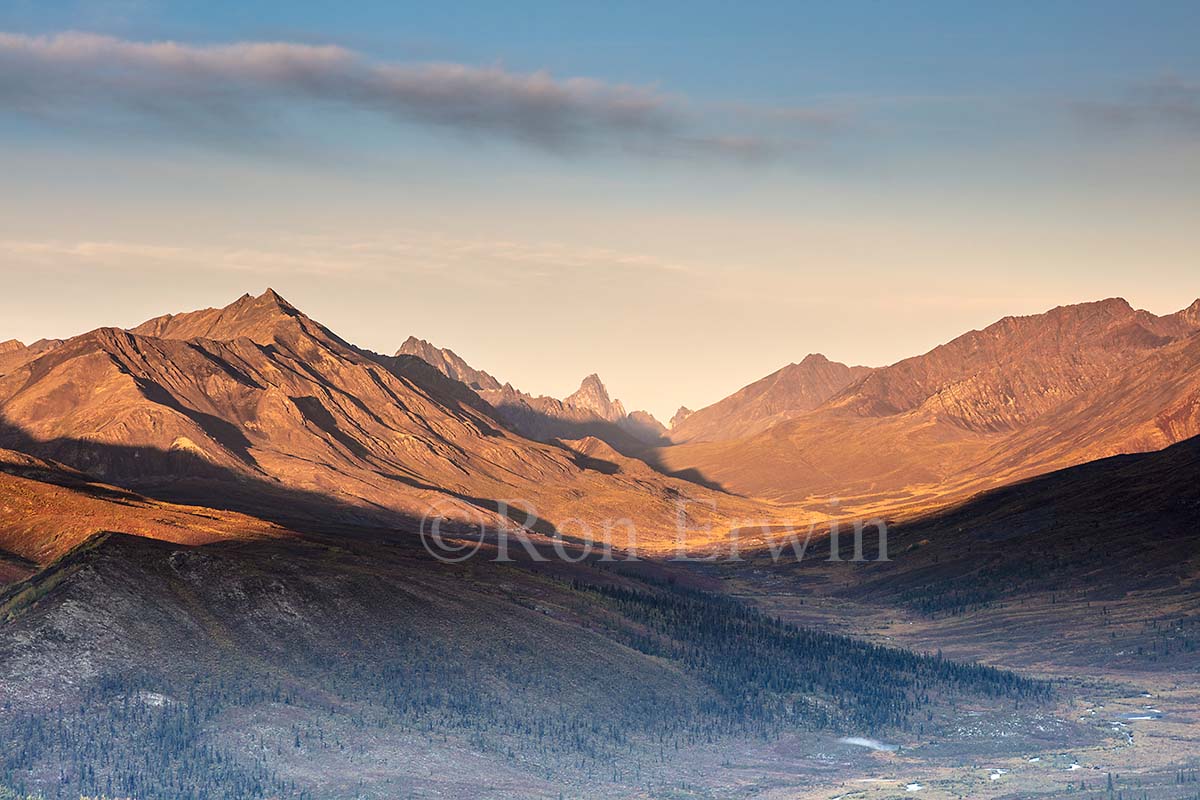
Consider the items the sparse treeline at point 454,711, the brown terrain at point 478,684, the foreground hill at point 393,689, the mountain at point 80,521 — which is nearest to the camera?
the sparse treeline at point 454,711

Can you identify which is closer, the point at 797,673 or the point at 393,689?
the point at 393,689

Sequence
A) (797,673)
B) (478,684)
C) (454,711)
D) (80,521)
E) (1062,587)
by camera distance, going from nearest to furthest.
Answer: (454,711), (478,684), (797,673), (80,521), (1062,587)

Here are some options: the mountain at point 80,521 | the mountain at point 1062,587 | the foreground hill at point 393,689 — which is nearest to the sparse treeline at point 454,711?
the foreground hill at point 393,689

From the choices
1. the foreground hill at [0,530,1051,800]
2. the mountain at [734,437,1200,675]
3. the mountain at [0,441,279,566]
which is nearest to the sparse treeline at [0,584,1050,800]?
the foreground hill at [0,530,1051,800]

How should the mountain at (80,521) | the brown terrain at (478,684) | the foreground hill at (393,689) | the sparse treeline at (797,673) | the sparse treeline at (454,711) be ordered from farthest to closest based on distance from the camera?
the mountain at (80,521)
the sparse treeline at (797,673)
the brown terrain at (478,684)
the foreground hill at (393,689)
the sparse treeline at (454,711)

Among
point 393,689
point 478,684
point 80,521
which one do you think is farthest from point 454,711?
point 80,521

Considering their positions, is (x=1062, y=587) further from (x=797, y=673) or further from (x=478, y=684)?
(x=478, y=684)

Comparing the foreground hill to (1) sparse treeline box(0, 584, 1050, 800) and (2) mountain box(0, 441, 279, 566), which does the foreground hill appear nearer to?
(1) sparse treeline box(0, 584, 1050, 800)

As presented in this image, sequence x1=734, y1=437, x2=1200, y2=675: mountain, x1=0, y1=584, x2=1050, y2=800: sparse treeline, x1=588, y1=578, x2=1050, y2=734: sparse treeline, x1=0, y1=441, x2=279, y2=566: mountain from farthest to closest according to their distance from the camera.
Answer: x1=734, y1=437, x2=1200, y2=675: mountain
x1=0, y1=441, x2=279, y2=566: mountain
x1=588, y1=578, x2=1050, y2=734: sparse treeline
x1=0, y1=584, x2=1050, y2=800: sparse treeline

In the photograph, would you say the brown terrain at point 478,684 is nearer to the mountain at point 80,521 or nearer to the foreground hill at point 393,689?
the foreground hill at point 393,689

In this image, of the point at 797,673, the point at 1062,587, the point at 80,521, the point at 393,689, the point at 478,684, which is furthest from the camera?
the point at 1062,587

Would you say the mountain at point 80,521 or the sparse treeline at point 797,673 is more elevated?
the mountain at point 80,521

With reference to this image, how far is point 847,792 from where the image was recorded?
2886 inches

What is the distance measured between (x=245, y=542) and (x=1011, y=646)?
68.0 metres
